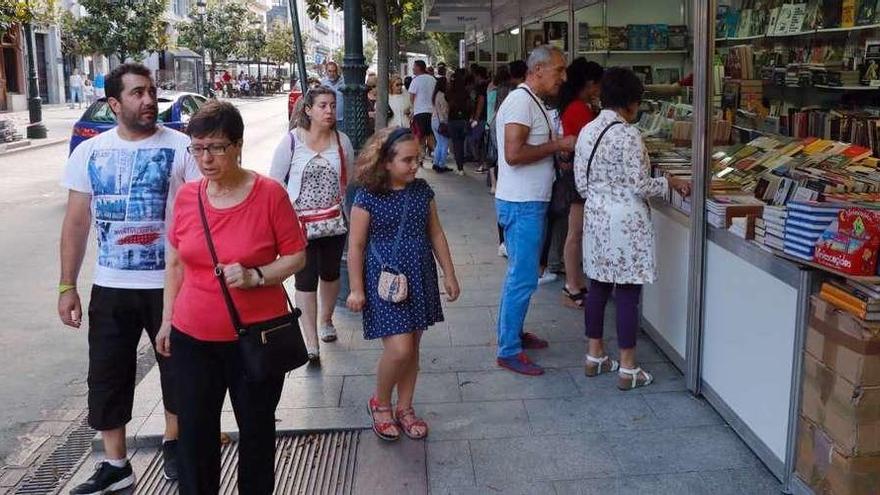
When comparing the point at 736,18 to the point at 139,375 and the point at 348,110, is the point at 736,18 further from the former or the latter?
the point at 139,375

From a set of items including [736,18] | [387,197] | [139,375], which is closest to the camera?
[387,197]

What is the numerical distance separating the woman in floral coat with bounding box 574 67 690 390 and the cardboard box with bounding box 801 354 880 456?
135cm

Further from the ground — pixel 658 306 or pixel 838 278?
pixel 838 278

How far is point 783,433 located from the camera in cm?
349

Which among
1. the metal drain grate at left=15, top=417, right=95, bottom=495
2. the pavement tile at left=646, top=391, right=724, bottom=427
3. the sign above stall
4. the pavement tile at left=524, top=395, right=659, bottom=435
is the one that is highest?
the sign above stall

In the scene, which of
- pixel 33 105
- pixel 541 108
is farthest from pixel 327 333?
pixel 33 105

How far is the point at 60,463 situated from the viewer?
14.1 feet

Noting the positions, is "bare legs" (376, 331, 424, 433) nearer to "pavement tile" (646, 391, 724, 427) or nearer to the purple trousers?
the purple trousers

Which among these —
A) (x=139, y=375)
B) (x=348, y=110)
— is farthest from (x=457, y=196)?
(x=139, y=375)

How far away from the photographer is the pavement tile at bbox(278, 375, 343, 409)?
4.63 m

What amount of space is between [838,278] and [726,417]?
1186 mm

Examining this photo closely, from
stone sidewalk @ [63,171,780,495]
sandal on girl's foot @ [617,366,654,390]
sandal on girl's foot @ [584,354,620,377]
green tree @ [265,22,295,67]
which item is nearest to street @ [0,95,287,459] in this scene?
stone sidewalk @ [63,171,780,495]

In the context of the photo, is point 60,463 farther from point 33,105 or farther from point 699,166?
point 33,105

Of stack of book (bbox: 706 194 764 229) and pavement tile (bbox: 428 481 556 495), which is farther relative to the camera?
stack of book (bbox: 706 194 764 229)
